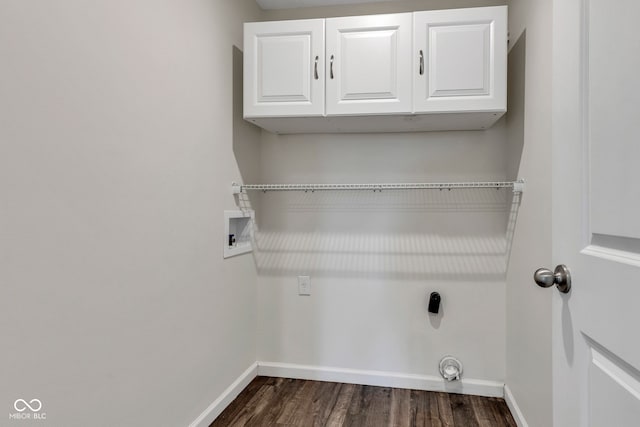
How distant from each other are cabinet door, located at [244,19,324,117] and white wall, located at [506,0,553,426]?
1.00 m

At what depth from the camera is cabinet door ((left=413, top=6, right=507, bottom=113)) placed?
1755mm

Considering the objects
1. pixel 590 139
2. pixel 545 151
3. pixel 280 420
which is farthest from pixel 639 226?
pixel 280 420

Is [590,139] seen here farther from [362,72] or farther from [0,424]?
[0,424]

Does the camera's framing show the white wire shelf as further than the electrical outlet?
No

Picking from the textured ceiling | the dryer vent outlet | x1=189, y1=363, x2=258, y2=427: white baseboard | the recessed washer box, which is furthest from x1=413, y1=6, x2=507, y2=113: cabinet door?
x1=189, y1=363, x2=258, y2=427: white baseboard

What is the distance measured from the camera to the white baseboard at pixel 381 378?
2156 millimetres

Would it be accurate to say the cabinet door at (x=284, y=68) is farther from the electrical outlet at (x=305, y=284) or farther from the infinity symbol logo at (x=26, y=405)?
the infinity symbol logo at (x=26, y=405)

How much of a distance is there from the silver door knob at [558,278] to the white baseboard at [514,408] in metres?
1.33

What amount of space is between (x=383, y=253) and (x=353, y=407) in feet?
2.94

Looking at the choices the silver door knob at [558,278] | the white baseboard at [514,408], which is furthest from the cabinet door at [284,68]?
the white baseboard at [514,408]

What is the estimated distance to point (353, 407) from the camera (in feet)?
6.59

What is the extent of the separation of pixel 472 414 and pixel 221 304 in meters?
1.47

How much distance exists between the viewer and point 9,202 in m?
0.90
